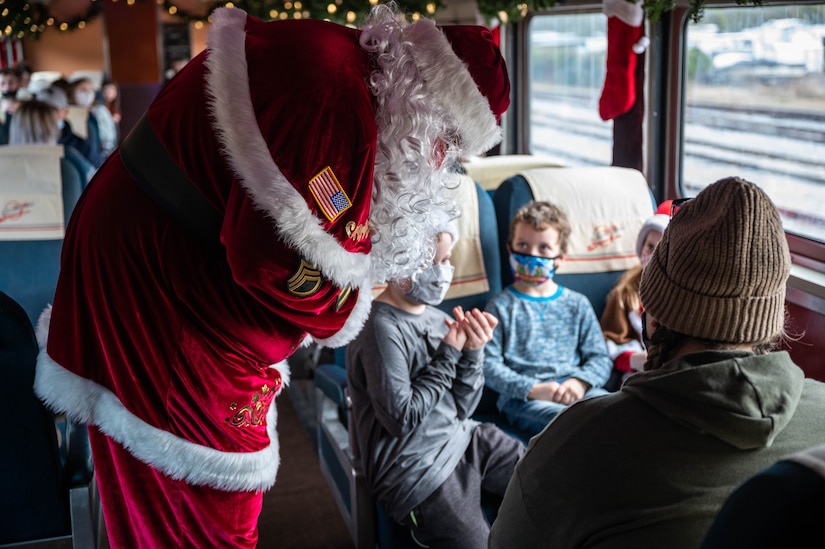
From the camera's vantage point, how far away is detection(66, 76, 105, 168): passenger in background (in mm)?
→ 5277

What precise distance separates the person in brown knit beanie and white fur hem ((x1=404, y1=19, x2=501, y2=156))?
0.53m

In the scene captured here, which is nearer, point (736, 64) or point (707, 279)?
point (707, 279)

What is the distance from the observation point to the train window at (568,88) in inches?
174

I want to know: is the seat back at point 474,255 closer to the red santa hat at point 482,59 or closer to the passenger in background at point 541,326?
the passenger in background at point 541,326

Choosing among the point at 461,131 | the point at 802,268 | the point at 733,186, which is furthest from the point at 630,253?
the point at 733,186

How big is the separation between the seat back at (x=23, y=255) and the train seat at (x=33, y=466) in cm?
133

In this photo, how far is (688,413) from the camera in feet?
3.19

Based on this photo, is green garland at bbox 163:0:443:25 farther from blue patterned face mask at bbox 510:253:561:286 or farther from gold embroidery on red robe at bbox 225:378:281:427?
gold embroidery on red robe at bbox 225:378:281:427

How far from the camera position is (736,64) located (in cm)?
296

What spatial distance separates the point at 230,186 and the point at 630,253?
1.97 meters

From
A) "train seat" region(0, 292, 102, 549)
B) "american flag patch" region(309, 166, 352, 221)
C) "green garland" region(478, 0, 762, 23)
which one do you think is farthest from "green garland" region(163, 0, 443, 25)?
"american flag patch" region(309, 166, 352, 221)

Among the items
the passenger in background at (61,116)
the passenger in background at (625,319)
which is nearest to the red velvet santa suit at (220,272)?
the passenger in background at (625,319)

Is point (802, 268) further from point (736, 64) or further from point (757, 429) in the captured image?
point (757, 429)

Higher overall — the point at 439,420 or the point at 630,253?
the point at 630,253
